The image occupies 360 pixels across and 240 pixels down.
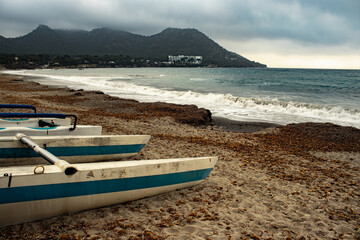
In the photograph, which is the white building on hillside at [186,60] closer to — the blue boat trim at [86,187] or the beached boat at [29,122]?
the beached boat at [29,122]

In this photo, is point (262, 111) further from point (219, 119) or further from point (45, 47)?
point (45, 47)

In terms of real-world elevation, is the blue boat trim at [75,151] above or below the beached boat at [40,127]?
below

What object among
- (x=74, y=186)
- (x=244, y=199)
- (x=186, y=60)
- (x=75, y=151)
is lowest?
(x=244, y=199)

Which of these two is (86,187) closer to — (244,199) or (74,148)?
(74,148)

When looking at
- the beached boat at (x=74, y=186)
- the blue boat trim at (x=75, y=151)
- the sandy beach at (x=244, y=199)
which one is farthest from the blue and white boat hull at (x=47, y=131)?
the beached boat at (x=74, y=186)

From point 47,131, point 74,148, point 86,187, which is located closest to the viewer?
point 86,187

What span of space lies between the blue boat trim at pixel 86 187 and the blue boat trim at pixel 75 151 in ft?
5.70

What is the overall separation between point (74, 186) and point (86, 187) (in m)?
0.16

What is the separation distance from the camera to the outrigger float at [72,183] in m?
2.88

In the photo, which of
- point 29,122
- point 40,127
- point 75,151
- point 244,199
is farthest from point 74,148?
point 244,199

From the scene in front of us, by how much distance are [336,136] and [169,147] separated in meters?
6.90

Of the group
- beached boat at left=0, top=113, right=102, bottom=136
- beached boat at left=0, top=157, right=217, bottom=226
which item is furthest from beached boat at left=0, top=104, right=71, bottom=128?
beached boat at left=0, top=157, right=217, bottom=226

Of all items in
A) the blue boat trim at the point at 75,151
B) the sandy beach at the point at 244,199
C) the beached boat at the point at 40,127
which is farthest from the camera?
the beached boat at the point at 40,127

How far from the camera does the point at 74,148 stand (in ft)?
16.3
